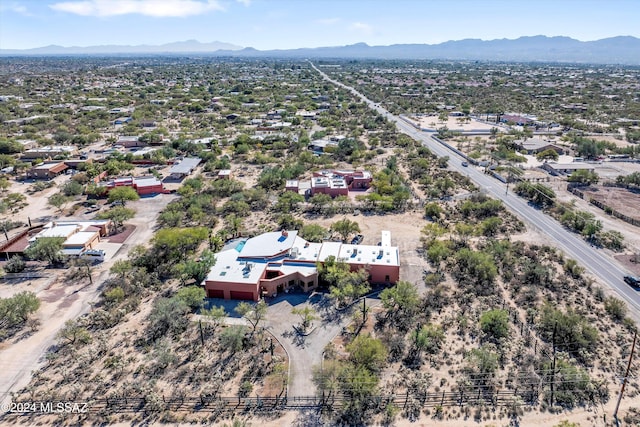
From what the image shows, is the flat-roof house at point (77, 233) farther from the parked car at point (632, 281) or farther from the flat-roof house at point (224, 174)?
the parked car at point (632, 281)

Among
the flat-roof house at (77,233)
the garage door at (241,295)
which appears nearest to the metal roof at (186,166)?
the flat-roof house at (77,233)

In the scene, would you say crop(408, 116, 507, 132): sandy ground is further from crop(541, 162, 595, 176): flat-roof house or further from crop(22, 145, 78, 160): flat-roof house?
crop(22, 145, 78, 160): flat-roof house

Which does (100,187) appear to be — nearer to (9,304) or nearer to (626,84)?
(9,304)

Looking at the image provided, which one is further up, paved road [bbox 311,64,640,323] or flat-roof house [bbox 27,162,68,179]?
flat-roof house [bbox 27,162,68,179]

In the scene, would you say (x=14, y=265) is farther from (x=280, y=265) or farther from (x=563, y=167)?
(x=563, y=167)

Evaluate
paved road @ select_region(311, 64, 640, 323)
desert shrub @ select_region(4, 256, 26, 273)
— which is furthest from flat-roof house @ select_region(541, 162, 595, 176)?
desert shrub @ select_region(4, 256, 26, 273)

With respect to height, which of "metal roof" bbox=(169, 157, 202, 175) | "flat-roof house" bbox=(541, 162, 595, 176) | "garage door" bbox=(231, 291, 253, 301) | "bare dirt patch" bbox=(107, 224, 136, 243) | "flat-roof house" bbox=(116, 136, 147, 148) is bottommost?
"garage door" bbox=(231, 291, 253, 301)

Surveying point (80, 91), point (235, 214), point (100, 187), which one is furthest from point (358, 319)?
point (80, 91)
